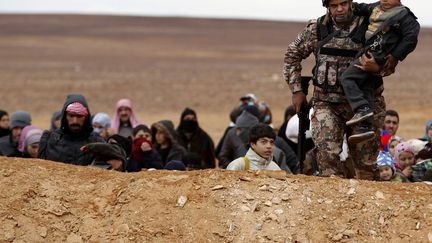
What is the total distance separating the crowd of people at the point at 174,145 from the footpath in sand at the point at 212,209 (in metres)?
1.08

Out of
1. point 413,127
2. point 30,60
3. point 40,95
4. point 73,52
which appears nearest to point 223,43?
point 73,52

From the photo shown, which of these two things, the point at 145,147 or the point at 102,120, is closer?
the point at 145,147

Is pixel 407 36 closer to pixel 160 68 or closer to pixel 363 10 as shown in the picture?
pixel 363 10

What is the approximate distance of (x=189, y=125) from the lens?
45.5 ft

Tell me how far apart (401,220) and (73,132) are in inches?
131

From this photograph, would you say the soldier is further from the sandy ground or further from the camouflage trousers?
the sandy ground

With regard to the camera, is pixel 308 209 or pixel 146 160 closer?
pixel 308 209

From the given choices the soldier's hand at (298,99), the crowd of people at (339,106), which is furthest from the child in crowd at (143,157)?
the soldier's hand at (298,99)

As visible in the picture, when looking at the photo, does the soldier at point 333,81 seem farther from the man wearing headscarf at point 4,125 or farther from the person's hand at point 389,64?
the man wearing headscarf at point 4,125

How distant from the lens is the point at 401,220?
24.2ft

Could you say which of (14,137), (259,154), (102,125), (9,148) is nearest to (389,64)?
(259,154)

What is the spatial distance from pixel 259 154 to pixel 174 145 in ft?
12.0

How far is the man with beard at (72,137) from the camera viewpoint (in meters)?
9.36

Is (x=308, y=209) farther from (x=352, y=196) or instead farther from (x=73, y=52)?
(x=73, y=52)
